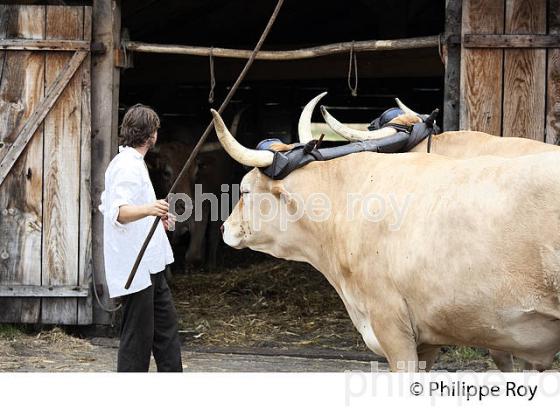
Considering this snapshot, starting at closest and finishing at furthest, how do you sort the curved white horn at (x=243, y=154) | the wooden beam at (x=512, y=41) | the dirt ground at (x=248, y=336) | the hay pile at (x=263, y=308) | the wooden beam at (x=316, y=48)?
the curved white horn at (x=243, y=154) < the wooden beam at (x=512, y=41) < the dirt ground at (x=248, y=336) < the wooden beam at (x=316, y=48) < the hay pile at (x=263, y=308)

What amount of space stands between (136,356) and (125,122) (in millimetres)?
1291

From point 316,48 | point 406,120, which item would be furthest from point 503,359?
point 316,48

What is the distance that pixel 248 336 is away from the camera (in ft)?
29.3

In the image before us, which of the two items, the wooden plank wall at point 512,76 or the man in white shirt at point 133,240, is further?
the wooden plank wall at point 512,76

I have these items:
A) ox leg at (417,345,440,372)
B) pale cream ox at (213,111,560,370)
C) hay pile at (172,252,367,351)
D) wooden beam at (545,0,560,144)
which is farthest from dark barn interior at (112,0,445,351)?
→ pale cream ox at (213,111,560,370)

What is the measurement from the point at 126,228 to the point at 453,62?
353 cm

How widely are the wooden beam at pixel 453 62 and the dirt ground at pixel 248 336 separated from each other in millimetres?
1880

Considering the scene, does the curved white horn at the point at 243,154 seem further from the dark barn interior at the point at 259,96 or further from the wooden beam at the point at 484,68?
the dark barn interior at the point at 259,96

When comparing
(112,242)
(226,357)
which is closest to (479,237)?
(112,242)

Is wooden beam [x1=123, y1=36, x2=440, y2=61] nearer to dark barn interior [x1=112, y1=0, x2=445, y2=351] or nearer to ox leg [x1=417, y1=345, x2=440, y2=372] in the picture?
dark barn interior [x1=112, y1=0, x2=445, y2=351]

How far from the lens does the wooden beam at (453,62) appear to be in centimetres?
803

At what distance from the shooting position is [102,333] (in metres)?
8.64

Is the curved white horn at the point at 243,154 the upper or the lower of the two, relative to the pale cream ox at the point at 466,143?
lower

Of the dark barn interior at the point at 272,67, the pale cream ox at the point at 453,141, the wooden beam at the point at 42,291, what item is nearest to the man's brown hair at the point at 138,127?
the pale cream ox at the point at 453,141
